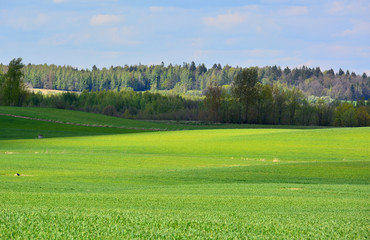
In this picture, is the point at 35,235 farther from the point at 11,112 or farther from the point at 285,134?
the point at 11,112

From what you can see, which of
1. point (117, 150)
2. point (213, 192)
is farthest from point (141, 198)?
point (117, 150)

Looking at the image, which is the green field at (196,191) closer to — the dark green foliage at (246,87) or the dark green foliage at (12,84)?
the dark green foliage at (246,87)

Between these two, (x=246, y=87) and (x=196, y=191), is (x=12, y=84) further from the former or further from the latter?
(x=196, y=191)

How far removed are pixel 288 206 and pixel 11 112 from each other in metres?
78.4

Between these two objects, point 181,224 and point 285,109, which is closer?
point 181,224

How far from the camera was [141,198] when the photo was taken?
13320 mm

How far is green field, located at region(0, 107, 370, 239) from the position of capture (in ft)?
25.6

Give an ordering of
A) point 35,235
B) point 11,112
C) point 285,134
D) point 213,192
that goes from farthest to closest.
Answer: point 11,112 → point 285,134 → point 213,192 → point 35,235

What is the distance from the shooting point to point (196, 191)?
53.8 ft

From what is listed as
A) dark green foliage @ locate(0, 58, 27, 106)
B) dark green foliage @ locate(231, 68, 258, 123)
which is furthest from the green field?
dark green foliage @ locate(0, 58, 27, 106)

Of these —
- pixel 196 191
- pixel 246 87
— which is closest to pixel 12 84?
pixel 246 87

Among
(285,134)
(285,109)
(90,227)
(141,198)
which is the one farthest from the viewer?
(285,109)

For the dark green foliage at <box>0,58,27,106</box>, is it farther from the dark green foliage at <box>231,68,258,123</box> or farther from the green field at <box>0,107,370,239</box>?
the green field at <box>0,107,370,239</box>

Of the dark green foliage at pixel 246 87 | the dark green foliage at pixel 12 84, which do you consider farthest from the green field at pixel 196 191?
the dark green foliage at pixel 12 84
